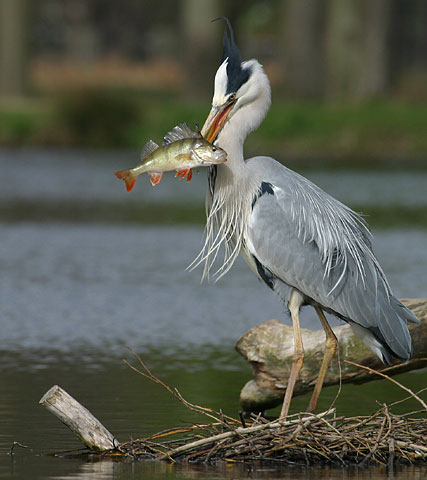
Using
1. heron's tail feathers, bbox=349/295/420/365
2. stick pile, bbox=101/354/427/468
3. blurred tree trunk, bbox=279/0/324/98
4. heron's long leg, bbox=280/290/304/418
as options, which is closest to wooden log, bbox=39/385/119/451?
stick pile, bbox=101/354/427/468

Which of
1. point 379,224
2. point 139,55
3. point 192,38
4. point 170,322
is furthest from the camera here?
point 139,55

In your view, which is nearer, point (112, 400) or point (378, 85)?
point (112, 400)

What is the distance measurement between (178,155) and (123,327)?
15.7 ft

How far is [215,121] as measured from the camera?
8.37m

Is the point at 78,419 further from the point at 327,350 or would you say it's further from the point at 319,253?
the point at 319,253

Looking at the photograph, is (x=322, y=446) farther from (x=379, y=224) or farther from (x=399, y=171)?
(x=399, y=171)

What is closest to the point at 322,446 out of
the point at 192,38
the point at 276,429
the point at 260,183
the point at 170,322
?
the point at 276,429

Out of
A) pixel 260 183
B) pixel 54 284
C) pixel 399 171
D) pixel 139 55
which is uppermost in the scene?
pixel 139 55

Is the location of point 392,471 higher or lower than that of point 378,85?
lower

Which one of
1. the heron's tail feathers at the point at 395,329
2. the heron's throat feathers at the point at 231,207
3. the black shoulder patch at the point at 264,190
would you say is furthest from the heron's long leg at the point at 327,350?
the black shoulder patch at the point at 264,190

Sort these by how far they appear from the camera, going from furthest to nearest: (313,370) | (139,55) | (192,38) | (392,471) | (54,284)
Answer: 1. (139,55)
2. (192,38)
3. (54,284)
4. (313,370)
5. (392,471)

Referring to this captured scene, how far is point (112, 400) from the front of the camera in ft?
29.7

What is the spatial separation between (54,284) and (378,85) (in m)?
27.9

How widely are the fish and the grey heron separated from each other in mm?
638
